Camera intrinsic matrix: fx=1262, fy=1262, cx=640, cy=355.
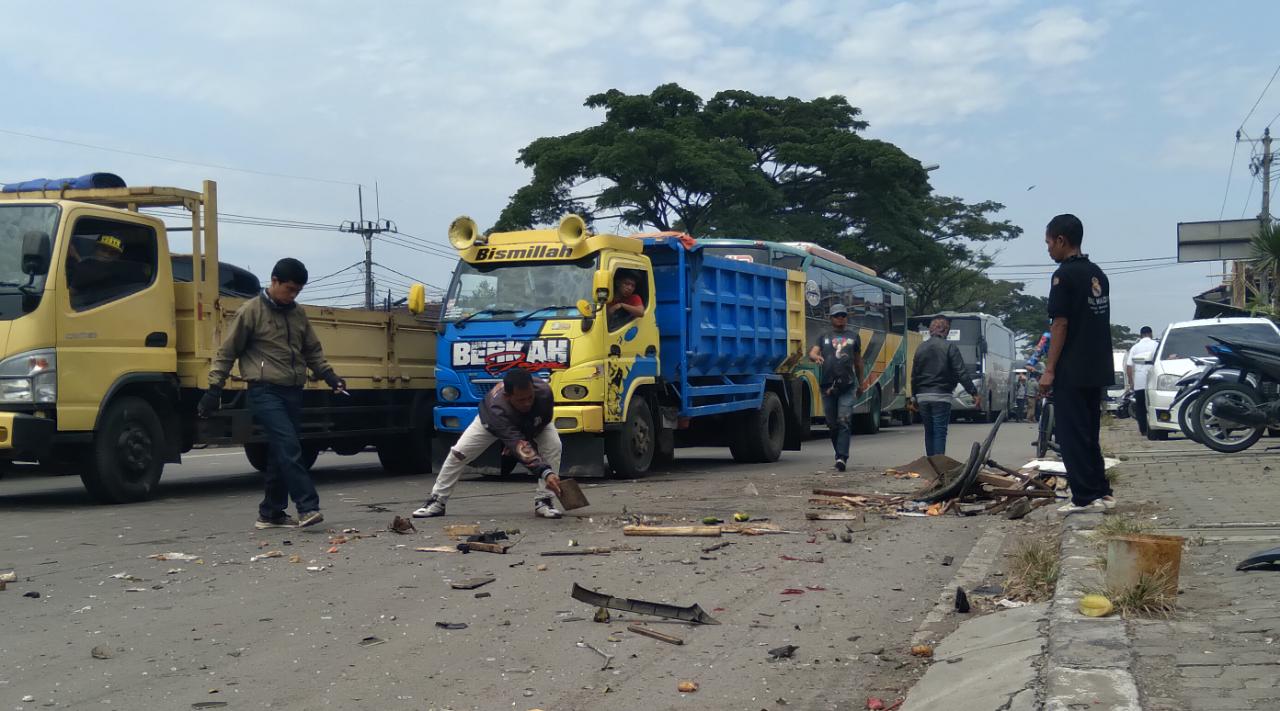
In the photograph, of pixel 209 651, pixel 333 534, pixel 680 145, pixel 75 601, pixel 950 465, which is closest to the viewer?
pixel 209 651

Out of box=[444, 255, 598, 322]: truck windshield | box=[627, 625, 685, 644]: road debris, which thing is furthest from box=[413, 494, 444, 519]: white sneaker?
box=[627, 625, 685, 644]: road debris

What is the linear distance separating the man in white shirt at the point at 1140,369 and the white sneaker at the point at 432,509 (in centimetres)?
1321

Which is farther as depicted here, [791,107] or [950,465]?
[791,107]

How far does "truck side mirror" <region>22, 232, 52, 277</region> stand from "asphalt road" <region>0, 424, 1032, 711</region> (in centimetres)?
201

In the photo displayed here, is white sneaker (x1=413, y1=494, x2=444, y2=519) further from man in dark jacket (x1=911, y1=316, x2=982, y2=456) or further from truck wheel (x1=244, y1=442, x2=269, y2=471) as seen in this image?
man in dark jacket (x1=911, y1=316, x2=982, y2=456)

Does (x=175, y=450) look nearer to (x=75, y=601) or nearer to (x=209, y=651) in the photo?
(x=75, y=601)

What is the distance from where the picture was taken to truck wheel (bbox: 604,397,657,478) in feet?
43.4

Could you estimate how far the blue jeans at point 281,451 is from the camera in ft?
29.3

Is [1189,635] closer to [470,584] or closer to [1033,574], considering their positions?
[1033,574]

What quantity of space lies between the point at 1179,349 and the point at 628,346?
9231 mm

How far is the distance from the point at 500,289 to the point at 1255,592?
9.33 m

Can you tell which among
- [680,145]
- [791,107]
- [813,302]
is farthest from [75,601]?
[791,107]

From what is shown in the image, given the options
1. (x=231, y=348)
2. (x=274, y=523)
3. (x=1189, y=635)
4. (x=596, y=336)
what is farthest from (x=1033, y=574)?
(x=596, y=336)

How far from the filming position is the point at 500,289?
13547 mm
